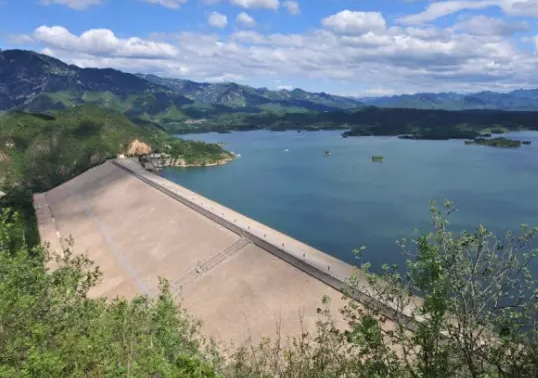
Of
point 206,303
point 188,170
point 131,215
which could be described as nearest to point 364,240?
point 206,303

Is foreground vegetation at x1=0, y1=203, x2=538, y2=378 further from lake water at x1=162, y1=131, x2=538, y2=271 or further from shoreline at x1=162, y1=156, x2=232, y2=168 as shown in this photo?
shoreline at x1=162, y1=156, x2=232, y2=168

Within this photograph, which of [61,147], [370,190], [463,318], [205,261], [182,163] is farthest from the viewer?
[182,163]

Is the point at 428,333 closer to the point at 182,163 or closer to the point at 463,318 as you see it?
the point at 463,318

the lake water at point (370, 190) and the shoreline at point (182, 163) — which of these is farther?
the shoreline at point (182, 163)

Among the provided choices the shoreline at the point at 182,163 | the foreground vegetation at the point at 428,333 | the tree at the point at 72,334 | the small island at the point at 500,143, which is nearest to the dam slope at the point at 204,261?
the tree at the point at 72,334

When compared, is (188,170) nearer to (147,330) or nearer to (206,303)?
(206,303)

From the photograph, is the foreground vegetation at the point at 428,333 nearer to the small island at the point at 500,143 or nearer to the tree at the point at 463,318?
the tree at the point at 463,318

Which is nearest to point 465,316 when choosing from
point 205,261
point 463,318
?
point 463,318
